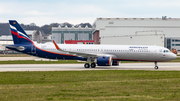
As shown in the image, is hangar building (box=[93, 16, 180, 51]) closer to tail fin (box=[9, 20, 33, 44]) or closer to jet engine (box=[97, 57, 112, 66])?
tail fin (box=[9, 20, 33, 44])

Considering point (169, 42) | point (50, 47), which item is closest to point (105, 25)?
point (169, 42)

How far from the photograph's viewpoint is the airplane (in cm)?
3412

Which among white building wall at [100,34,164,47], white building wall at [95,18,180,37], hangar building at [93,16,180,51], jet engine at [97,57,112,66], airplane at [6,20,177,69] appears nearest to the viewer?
jet engine at [97,57,112,66]

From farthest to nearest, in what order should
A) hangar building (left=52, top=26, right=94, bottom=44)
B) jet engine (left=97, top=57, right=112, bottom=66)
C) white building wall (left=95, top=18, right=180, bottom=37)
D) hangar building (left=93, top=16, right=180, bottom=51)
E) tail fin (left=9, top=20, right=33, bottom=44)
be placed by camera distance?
hangar building (left=52, top=26, right=94, bottom=44), white building wall (left=95, top=18, right=180, bottom=37), hangar building (left=93, top=16, right=180, bottom=51), tail fin (left=9, top=20, right=33, bottom=44), jet engine (left=97, top=57, right=112, bottom=66)

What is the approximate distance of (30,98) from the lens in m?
12.6

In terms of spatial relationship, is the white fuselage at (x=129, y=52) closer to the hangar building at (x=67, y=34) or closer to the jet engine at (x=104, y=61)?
the jet engine at (x=104, y=61)

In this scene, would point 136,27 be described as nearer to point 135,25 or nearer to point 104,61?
point 135,25

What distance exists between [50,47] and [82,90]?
22.7m

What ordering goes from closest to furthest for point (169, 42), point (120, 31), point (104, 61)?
1. point (104, 61)
2. point (120, 31)
3. point (169, 42)

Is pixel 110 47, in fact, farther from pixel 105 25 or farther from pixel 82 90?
pixel 105 25

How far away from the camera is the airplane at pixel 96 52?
34.1 m

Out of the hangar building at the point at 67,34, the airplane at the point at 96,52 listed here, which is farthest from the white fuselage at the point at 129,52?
the hangar building at the point at 67,34

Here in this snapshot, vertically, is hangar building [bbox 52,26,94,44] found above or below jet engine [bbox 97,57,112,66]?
above

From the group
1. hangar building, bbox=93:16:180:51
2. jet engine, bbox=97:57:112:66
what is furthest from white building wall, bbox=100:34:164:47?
jet engine, bbox=97:57:112:66
